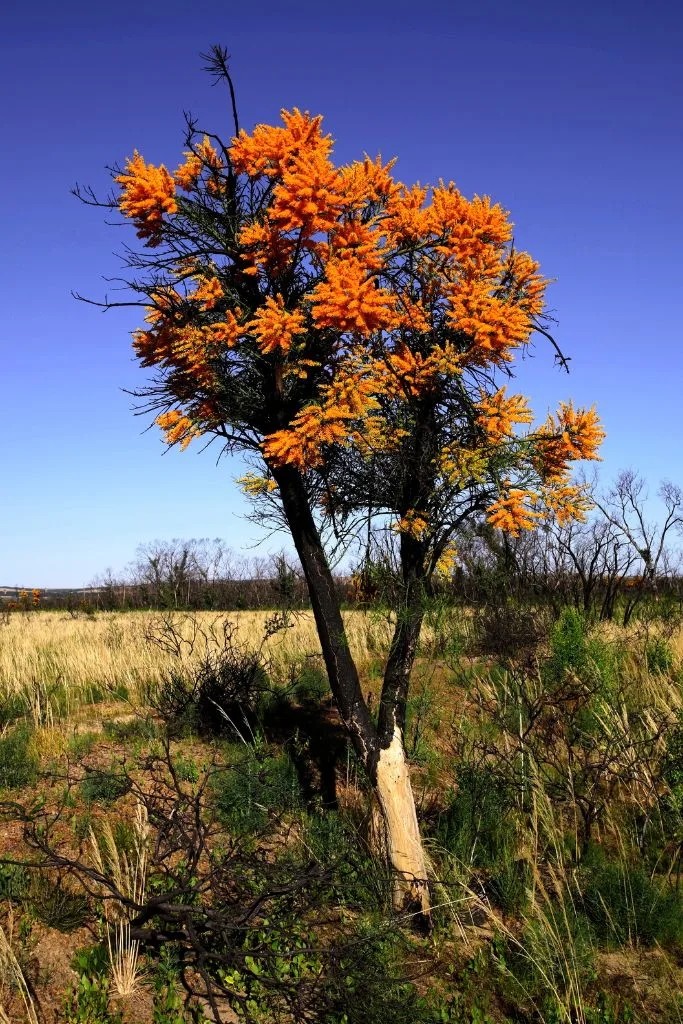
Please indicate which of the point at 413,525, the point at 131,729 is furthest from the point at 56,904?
the point at 413,525

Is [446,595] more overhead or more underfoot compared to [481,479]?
more underfoot

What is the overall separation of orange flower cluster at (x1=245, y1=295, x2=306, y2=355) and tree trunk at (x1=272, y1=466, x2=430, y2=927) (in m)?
1.31

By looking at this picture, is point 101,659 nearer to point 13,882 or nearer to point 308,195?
point 13,882

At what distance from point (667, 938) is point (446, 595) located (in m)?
3.58

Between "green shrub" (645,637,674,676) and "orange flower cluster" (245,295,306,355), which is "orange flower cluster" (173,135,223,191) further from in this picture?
"green shrub" (645,637,674,676)

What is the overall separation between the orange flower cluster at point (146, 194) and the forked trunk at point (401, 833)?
15.7 ft

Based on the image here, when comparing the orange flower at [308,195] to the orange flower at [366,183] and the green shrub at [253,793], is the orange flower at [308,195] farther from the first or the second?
the green shrub at [253,793]

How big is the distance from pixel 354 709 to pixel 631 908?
104 inches

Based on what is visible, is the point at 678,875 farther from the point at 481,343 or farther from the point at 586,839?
the point at 481,343

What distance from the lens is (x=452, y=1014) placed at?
501 cm

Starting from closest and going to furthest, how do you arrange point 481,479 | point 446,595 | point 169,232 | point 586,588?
point 169,232
point 481,479
point 446,595
point 586,588

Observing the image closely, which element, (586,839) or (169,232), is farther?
(586,839)

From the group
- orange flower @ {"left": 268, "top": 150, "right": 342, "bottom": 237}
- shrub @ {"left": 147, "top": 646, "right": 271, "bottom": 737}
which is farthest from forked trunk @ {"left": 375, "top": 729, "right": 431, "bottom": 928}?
Answer: orange flower @ {"left": 268, "top": 150, "right": 342, "bottom": 237}

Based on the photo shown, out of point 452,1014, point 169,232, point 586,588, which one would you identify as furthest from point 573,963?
point 586,588
